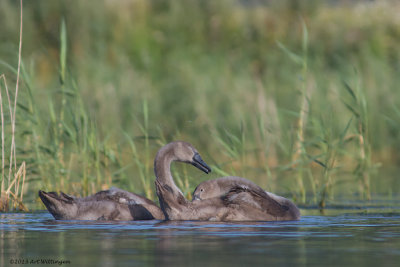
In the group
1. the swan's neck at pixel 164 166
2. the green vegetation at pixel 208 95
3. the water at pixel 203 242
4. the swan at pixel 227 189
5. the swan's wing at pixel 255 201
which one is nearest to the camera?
the water at pixel 203 242

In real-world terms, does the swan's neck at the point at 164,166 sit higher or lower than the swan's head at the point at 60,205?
higher

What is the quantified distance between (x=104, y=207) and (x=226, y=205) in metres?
1.28

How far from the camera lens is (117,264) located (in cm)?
580

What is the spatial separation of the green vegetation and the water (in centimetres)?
176

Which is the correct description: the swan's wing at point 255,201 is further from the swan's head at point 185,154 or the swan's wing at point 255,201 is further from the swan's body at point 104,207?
the swan's body at point 104,207

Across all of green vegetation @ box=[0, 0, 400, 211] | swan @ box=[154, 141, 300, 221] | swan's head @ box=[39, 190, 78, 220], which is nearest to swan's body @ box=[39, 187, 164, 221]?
swan's head @ box=[39, 190, 78, 220]

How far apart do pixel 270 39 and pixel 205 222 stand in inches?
765

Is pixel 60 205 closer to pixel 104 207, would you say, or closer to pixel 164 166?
pixel 104 207

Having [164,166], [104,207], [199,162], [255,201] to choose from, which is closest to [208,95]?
[199,162]

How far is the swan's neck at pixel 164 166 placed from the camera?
907 centimetres

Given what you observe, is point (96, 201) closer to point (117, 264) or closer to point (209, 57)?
point (117, 264)

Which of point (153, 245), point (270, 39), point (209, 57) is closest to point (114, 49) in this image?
point (209, 57)

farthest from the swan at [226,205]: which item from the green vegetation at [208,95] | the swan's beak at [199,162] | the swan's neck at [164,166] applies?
the green vegetation at [208,95]

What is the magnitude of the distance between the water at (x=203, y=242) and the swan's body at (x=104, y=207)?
0.60ft
